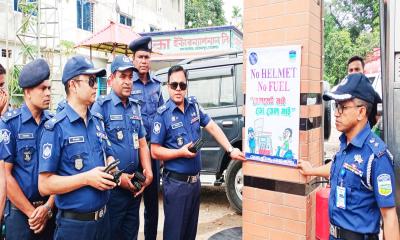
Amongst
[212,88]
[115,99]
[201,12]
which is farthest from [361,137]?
[201,12]

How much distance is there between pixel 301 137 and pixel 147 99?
1.85 metres

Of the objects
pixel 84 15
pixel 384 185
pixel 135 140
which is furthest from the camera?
pixel 84 15

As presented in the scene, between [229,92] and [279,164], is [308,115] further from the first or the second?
[229,92]

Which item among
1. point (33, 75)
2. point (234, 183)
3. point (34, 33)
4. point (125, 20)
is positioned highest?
point (125, 20)

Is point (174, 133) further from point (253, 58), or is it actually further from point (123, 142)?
point (253, 58)

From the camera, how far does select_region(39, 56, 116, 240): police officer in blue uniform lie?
7.52 feet

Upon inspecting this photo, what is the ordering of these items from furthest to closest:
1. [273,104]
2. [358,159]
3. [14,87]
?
[14,87], [273,104], [358,159]

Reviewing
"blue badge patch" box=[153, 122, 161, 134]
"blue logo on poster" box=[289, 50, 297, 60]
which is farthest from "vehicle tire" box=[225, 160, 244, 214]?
"blue logo on poster" box=[289, 50, 297, 60]

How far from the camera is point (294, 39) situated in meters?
2.64

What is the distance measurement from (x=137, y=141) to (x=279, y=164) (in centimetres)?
128

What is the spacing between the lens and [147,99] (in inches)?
155

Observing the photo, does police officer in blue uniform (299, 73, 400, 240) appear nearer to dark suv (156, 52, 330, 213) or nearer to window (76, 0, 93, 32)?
dark suv (156, 52, 330, 213)

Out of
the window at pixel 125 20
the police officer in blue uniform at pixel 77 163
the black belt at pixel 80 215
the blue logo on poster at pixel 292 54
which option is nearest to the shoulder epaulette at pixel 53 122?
the police officer in blue uniform at pixel 77 163

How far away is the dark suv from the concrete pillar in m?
2.07
